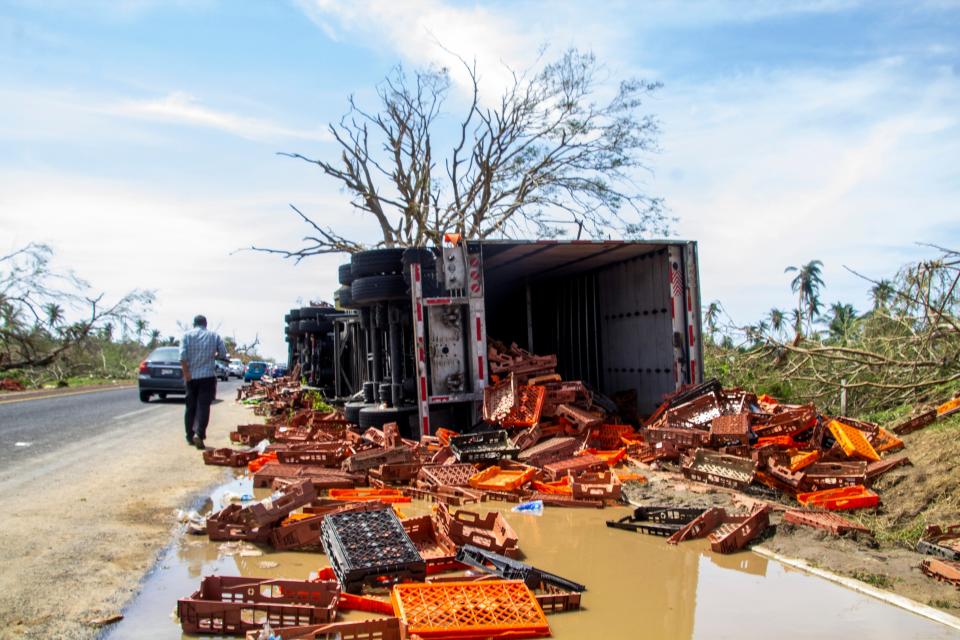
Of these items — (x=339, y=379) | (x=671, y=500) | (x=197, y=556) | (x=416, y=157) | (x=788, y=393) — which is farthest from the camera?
(x=416, y=157)

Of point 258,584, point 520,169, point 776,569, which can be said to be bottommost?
point 776,569

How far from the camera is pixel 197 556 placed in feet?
Answer: 16.4

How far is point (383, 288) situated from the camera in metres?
10.5

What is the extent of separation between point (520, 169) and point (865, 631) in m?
26.3

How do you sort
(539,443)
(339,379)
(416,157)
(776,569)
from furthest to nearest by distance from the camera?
1. (416,157)
2. (339,379)
3. (539,443)
4. (776,569)

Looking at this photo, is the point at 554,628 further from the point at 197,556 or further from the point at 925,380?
the point at 925,380

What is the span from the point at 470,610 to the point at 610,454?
553cm

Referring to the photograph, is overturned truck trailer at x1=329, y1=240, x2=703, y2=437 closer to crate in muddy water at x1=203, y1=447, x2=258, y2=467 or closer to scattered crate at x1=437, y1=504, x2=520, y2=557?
crate in muddy water at x1=203, y1=447, x2=258, y2=467

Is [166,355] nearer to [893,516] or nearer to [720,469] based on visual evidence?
[720,469]

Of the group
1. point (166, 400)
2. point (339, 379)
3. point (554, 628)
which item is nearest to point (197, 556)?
point (554, 628)

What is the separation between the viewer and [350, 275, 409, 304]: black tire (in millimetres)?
10492

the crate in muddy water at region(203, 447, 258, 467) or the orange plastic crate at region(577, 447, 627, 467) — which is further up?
the crate in muddy water at region(203, 447, 258, 467)

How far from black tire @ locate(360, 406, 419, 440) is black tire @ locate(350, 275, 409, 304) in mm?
1547

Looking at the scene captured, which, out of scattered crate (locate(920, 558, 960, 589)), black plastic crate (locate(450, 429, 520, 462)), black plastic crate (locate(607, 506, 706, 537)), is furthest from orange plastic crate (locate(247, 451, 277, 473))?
scattered crate (locate(920, 558, 960, 589))
